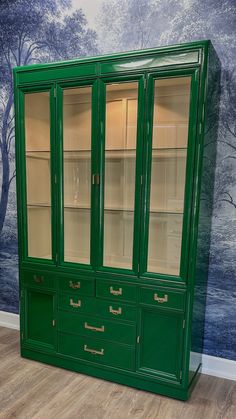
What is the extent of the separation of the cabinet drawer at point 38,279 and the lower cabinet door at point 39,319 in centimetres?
6

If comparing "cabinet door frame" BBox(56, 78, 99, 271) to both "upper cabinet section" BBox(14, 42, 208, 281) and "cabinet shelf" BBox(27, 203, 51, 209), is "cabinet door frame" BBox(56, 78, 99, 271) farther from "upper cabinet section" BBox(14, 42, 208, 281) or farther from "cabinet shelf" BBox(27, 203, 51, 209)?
"cabinet shelf" BBox(27, 203, 51, 209)

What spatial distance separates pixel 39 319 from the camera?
8.09 feet

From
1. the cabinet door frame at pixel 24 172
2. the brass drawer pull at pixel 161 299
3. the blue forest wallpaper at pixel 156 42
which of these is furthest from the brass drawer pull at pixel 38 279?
the blue forest wallpaper at pixel 156 42

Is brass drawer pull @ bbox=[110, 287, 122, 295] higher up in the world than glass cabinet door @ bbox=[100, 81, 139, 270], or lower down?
lower down

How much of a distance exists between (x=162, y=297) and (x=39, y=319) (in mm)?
1088

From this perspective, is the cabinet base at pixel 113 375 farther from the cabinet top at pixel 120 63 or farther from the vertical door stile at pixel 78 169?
the cabinet top at pixel 120 63

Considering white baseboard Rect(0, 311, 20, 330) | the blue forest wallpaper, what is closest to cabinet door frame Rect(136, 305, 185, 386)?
the blue forest wallpaper

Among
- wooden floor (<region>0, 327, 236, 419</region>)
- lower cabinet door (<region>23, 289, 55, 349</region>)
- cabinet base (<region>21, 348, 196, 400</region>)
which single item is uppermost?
lower cabinet door (<region>23, 289, 55, 349</region>)

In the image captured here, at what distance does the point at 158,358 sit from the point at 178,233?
0.88m

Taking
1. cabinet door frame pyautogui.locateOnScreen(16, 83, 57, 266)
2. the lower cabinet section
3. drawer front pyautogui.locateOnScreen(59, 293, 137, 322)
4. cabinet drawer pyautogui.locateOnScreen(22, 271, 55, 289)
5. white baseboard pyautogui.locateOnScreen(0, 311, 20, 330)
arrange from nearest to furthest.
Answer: the lower cabinet section, drawer front pyautogui.locateOnScreen(59, 293, 137, 322), cabinet door frame pyautogui.locateOnScreen(16, 83, 57, 266), cabinet drawer pyautogui.locateOnScreen(22, 271, 55, 289), white baseboard pyautogui.locateOnScreen(0, 311, 20, 330)

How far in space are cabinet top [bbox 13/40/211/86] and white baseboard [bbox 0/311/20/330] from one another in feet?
7.42

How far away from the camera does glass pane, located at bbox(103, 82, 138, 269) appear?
211cm

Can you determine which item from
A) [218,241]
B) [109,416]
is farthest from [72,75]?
[109,416]

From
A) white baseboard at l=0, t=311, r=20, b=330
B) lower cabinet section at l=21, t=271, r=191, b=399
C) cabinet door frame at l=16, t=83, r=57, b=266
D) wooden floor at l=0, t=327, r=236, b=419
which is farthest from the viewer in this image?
white baseboard at l=0, t=311, r=20, b=330
